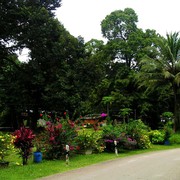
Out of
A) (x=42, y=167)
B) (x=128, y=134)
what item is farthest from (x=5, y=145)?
(x=128, y=134)

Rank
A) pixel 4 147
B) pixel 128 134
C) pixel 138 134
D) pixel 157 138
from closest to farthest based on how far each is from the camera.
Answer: pixel 4 147, pixel 128 134, pixel 138 134, pixel 157 138

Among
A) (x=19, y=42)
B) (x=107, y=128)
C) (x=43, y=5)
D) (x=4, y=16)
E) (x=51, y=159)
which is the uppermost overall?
(x=43, y=5)

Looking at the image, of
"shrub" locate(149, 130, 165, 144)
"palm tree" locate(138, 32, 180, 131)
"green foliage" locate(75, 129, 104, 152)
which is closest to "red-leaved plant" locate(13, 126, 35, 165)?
"green foliage" locate(75, 129, 104, 152)

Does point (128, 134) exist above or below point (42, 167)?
above

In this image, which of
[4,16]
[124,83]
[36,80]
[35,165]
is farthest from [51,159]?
[124,83]

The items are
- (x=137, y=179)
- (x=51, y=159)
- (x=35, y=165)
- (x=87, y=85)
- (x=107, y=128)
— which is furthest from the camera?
(x=87, y=85)

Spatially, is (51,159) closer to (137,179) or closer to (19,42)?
(137,179)

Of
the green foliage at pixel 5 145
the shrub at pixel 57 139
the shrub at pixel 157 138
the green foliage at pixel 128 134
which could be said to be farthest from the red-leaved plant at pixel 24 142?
the shrub at pixel 157 138

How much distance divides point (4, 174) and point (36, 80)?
45.3 feet

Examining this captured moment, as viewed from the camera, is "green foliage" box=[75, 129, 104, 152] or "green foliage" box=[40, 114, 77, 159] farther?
"green foliage" box=[75, 129, 104, 152]

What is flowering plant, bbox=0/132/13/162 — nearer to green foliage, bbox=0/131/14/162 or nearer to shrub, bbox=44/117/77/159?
green foliage, bbox=0/131/14/162

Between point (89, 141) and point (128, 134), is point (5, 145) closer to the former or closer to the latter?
point (89, 141)

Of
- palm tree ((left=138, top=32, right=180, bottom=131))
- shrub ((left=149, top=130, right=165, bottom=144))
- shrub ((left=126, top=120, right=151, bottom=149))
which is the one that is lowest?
shrub ((left=149, top=130, right=165, bottom=144))

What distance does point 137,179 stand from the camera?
861cm
